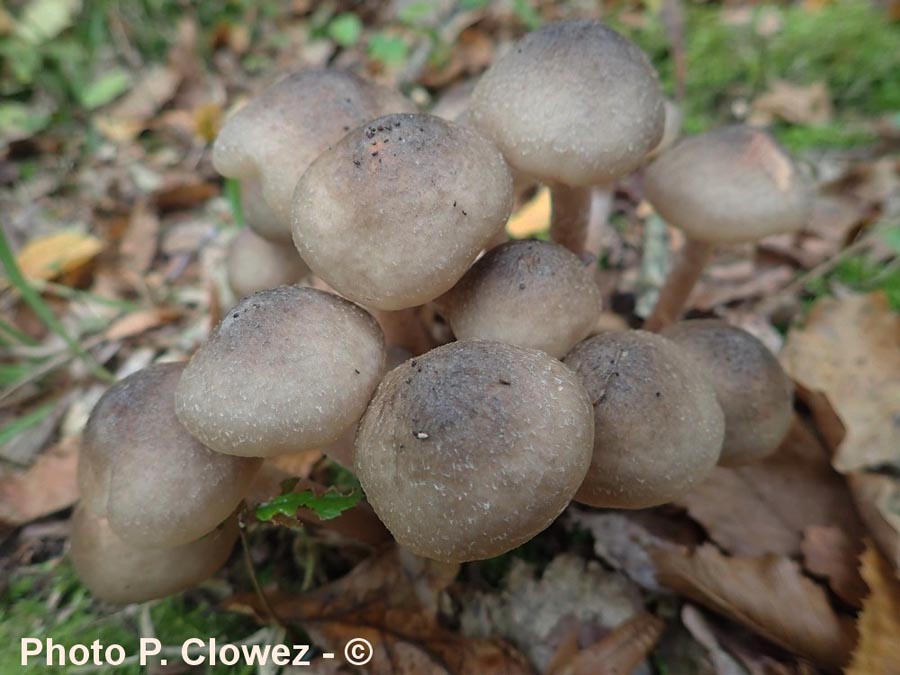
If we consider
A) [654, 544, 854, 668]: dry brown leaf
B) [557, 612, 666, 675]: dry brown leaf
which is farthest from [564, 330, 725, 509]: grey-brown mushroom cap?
[557, 612, 666, 675]: dry brown leaf

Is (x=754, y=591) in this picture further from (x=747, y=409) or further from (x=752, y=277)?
(x=752, y=277)

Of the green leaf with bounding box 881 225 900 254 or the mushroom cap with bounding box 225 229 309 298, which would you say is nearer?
the mushroom cap with bounding box 225 229 309 298

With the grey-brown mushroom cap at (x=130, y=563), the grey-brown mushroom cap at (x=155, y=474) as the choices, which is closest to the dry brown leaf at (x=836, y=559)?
the grey-brown mushroom cap at (x=155, y=474)

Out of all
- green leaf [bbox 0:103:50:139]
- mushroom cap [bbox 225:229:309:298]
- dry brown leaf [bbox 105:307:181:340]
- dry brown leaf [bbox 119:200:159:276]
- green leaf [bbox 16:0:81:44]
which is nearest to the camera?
mushroom cap [bbox 225:229:309:298]

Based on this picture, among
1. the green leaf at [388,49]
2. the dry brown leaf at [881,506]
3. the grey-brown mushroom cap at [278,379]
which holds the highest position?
the grey-brown mushroom cap at [278,379]

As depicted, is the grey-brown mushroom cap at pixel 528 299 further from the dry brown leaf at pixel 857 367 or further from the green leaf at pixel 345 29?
the green leaf at pixel 345 29

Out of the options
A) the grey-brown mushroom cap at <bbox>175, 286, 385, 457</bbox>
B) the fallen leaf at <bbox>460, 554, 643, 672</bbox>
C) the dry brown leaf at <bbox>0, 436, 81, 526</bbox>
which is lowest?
the fallen leaf at <bbox>460, 554, 643, 672</bbox>

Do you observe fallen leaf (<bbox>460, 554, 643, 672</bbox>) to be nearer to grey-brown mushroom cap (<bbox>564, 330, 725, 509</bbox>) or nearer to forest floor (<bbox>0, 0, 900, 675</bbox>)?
forest floor (<bbox>0, 0, 900, 675</bbox>)

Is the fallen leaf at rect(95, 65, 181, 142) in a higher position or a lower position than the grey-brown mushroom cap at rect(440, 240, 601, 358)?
lower
